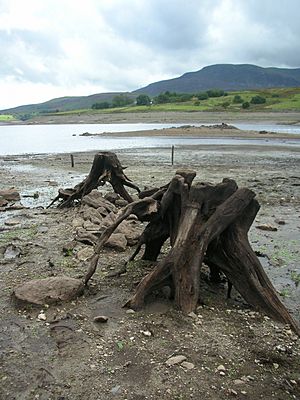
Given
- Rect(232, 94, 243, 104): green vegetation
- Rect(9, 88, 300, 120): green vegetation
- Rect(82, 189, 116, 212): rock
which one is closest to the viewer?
Rect(82, 189, 116, 212): rock

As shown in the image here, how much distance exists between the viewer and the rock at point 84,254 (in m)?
10.3

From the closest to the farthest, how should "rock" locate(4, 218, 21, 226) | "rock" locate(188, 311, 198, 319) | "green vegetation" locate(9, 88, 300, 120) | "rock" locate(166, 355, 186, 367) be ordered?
"rock" locate(166, 355, 186, 367) → "rock" locate(188, 311, 198, 319) → "rock" locate(4, 218, 21, 226) → "green vegetation" locate(9, 88, 300, 120)

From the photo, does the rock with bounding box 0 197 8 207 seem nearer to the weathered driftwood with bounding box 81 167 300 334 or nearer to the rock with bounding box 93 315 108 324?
the weathered driftwood with bounding box 81 167 300 334

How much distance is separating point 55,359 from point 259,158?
1304 inches

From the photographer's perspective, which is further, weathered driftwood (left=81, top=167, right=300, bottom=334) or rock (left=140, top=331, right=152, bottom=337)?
weathered driftwood (left=81, top=167, right=300, bottom=334)

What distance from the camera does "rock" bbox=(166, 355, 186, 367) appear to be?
5.83 metres

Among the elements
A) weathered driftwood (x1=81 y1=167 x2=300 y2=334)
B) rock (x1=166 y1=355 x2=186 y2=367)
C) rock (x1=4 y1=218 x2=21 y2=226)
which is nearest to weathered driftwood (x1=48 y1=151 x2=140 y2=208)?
rock (x1=4 y1=218 x2=21 y2=226)

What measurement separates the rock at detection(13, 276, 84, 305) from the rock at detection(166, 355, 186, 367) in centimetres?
246

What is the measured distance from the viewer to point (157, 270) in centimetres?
751

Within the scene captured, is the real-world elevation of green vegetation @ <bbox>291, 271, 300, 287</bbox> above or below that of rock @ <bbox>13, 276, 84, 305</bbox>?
below

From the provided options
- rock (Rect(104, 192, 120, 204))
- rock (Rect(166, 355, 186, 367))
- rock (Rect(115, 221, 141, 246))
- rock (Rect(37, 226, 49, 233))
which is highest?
rock (Rect(166, 355, 186, 367))

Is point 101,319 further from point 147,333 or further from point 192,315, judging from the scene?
point 192,315

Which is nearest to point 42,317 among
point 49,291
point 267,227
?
point 49,291

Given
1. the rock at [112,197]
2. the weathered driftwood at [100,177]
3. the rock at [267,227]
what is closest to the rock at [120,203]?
the rock at [112,197]
